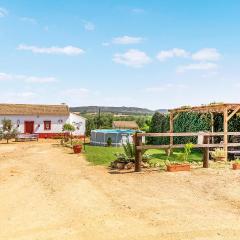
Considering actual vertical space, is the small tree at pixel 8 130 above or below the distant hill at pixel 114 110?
below

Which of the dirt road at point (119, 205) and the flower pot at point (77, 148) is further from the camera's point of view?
the flower pot at point (77, 148)

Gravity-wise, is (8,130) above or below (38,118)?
below

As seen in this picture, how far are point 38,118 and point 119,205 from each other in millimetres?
34448

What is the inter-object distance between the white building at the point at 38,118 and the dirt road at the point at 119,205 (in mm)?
27431

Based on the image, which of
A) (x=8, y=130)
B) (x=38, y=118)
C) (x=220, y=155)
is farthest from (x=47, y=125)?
(x=220, y=155)

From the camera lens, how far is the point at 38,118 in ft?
140

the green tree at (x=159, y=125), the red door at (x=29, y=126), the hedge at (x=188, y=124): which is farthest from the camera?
the red door at (x=29, y=126)

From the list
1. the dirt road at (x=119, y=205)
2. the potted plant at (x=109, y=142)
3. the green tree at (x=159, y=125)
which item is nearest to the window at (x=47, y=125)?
the potted plant at (x=109, y=142)

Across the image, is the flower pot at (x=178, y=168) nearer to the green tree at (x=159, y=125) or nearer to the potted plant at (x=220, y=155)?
the potted plant at (x=220, y=155)

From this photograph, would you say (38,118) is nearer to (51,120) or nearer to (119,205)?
(51,120)

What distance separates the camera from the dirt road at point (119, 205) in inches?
291

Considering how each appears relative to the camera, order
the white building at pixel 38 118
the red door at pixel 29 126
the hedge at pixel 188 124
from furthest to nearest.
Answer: the red door at pixel 29 126
the white building at pixel 38 118
the hedge at pixel 188 124

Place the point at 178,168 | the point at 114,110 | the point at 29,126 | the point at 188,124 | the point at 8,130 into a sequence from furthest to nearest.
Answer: the point at 114,110 → the point at 29,126 → the point at 8,130 → the point at 188,124 → the point at 178,168

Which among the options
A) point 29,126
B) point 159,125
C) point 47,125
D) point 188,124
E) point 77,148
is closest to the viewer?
point 77,148
